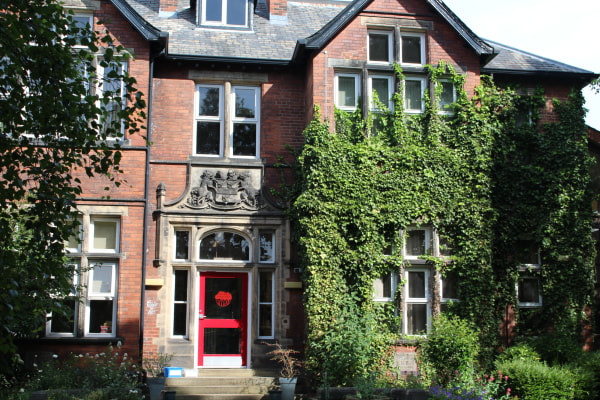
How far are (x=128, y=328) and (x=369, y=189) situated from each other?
5984mm

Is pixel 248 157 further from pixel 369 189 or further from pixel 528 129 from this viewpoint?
pixel 528 129

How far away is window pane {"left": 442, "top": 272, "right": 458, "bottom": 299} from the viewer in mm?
13891

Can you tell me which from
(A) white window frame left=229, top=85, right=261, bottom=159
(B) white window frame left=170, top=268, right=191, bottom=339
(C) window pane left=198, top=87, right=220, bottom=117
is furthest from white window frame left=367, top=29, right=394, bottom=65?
(B) white window frame left=170, top=268, right=191, bottom=339

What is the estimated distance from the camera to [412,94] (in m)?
14.5

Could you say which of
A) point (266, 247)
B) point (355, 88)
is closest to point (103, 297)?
point (266, 247)

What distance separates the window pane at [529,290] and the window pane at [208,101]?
8.28m

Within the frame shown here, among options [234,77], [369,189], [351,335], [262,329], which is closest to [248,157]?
[234,77]

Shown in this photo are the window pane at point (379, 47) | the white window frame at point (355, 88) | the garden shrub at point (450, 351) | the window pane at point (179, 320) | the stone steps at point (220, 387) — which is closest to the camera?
the garden shrub at point (450, 351)

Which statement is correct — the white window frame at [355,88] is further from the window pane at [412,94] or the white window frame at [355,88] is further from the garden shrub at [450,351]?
the garden shrub at [450,351]

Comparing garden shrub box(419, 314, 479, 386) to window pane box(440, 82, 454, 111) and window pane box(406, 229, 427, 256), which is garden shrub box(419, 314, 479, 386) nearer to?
window pane box(406, 229, 427, 256)

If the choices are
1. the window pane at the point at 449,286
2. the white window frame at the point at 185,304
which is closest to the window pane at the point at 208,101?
the white window frame at the point at 185,304

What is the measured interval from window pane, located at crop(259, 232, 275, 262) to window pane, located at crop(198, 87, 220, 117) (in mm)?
3189

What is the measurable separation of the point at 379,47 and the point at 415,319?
6.41 m

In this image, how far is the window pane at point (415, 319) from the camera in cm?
1357
